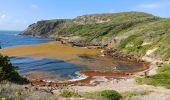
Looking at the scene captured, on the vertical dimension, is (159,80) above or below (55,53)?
below

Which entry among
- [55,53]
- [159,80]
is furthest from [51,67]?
[55,53]

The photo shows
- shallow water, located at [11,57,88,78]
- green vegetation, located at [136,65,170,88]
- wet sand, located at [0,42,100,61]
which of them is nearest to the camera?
green vegetation, located at [136,65,170,88]

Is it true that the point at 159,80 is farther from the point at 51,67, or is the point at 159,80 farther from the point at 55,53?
the point at 55,53

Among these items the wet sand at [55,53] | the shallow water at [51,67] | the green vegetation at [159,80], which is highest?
the wet sand at [55,53]

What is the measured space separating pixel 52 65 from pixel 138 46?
1235 inches

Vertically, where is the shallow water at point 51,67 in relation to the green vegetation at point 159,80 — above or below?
below

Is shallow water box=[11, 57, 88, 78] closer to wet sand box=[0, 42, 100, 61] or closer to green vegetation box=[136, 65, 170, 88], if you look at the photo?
wet sand box=[0, 42, 100, 61]

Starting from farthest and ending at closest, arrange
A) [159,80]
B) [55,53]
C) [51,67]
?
[55,53] → [51,67] → [159,80]

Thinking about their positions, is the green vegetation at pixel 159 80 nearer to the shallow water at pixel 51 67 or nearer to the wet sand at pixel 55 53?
the shallow water at pixel 51 67


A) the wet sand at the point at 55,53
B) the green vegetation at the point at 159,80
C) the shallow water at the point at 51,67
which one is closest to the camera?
the green vegetation at the point at 159,80

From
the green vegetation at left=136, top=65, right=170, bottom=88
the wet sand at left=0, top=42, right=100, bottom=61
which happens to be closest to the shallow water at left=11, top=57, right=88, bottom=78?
the wet sand at left=0, top=42, right=100, bottom=61

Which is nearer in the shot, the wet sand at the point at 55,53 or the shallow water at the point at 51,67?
the shallow water at the point at 51,67

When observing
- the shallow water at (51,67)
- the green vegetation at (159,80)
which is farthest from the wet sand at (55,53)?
the green vegetation at (159,80)

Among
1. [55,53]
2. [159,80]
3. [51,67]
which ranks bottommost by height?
[51,67]
